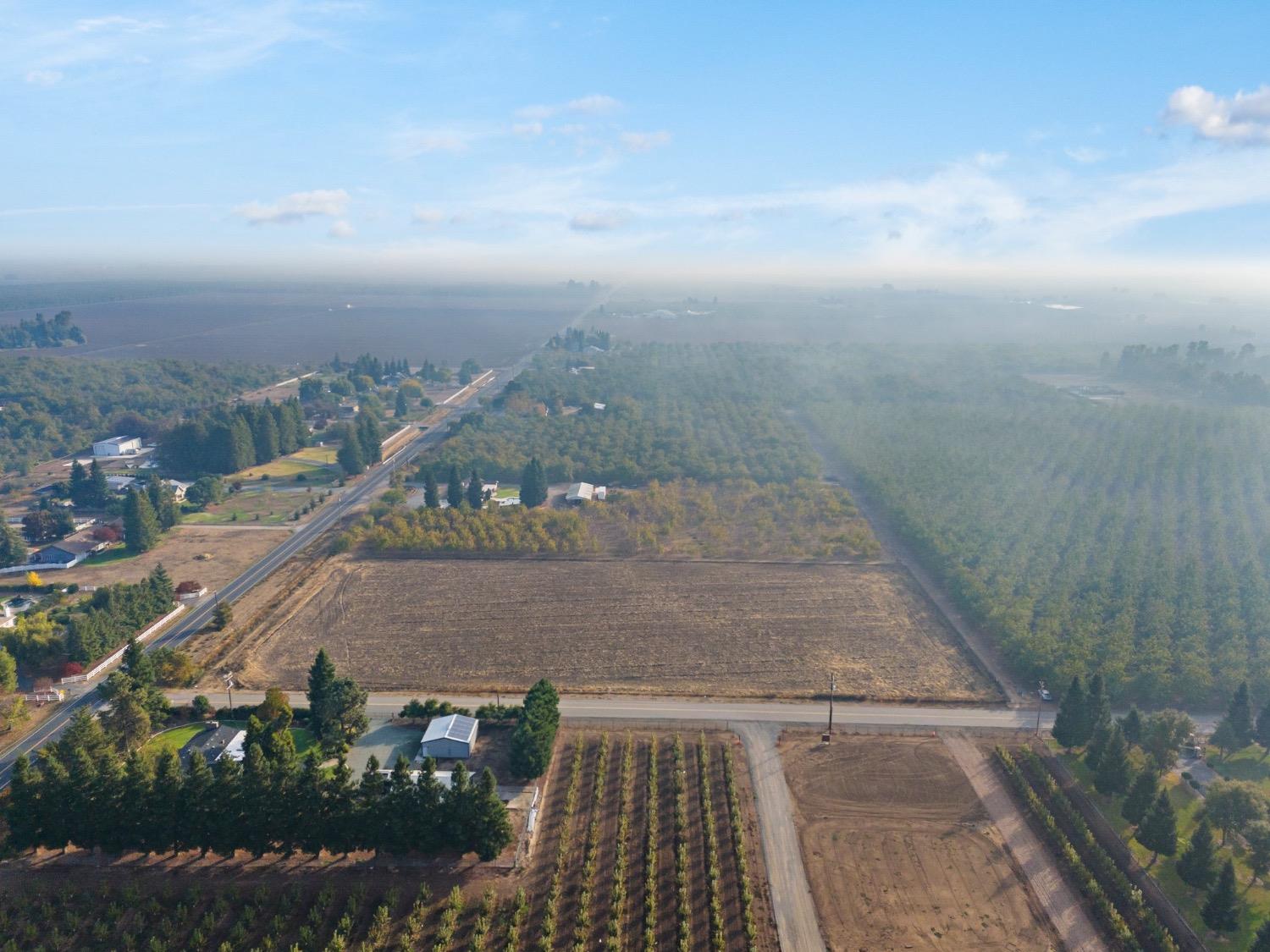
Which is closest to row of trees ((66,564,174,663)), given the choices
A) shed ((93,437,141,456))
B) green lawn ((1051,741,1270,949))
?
shed ((93,437,141,456))

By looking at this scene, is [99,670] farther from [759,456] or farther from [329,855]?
[759,456]

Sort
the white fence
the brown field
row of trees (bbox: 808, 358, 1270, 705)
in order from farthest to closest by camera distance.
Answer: row of trees (bbox: 808, 358, 1270, 705), the white fence, the brown field

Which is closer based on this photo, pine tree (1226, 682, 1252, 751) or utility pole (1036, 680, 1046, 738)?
pine tree (1226, 682, 1252, 751)

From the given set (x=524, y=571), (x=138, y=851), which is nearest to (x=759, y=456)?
(x=524, y=571)

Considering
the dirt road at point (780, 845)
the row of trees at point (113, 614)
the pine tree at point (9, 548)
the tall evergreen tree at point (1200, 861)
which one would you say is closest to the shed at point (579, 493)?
the row of trees at point (113, 614)

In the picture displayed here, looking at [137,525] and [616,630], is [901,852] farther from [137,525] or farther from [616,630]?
[137,525]

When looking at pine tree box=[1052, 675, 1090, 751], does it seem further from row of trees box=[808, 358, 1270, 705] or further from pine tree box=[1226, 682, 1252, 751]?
pine tree box=[1226, 682, 1252, 751]
